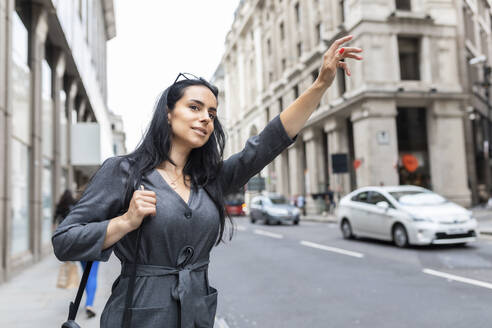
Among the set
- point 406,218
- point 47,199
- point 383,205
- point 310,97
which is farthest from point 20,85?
point 310,97

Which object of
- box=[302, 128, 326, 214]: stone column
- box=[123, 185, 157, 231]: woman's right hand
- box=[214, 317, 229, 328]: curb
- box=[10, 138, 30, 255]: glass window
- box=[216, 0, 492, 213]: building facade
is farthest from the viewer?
box=[302, 128, 326, 214]: stone column

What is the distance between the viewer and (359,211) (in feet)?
41.2

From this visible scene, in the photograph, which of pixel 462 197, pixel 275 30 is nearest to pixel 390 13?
pixel 462 197

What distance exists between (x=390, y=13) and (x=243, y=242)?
724 inches

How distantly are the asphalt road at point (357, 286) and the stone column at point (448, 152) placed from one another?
15621 mm

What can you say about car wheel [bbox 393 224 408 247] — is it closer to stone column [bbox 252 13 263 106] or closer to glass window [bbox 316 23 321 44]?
glass window [bbox 316 23 321 44]

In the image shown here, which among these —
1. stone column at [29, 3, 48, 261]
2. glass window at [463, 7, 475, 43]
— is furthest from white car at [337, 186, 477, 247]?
glass window at [463, 7, 475, 43]

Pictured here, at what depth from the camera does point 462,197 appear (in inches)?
1018

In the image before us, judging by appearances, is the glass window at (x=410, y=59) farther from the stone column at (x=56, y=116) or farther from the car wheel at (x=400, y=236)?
the stone column at (x=56, y=116)

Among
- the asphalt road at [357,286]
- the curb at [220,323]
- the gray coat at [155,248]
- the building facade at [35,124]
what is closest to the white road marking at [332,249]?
the asphalt road at [357,286]

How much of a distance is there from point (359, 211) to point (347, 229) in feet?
3.42

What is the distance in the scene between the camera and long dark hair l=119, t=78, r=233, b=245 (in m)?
1.71

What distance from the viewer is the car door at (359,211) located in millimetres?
12367

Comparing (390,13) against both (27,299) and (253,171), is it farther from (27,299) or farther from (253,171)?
(253,171)
